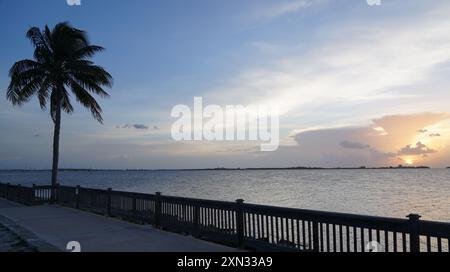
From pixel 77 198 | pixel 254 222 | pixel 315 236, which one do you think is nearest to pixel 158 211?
pixel 254 222

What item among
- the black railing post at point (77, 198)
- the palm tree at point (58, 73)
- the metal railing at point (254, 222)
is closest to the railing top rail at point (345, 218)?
the metal railing at point (254, 222)

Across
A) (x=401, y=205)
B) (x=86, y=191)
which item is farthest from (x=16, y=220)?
(x=401, y=205)

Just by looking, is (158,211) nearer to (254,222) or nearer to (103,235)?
(103,235)

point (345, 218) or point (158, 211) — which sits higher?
point (345, 218)

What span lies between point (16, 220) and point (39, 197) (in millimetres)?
7081

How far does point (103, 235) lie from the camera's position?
11789mm

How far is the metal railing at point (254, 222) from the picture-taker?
688 centimetres

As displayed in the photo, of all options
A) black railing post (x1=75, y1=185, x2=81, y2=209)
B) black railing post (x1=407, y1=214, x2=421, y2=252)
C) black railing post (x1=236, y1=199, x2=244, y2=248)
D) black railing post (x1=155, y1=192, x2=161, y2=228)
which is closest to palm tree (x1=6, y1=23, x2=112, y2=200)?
black railing post (x1=75, y1=185, x2=81, y2=209)

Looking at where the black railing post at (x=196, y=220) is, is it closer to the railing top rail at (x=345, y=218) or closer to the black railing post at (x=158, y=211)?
the railing top rail at (x=345, y=218)

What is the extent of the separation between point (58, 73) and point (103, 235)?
1485 cm
